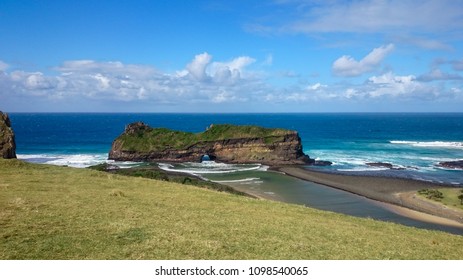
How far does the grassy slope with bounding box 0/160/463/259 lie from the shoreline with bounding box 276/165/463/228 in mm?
27128

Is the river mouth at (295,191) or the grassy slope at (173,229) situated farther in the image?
the river mouth at (295,191)

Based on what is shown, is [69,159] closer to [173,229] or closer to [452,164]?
[173,229]

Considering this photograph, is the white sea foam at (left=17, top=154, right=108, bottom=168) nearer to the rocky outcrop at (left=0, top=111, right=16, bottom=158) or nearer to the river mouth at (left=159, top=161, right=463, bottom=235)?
the river mouth at (left=159, top=161, right=463, bottom=235)

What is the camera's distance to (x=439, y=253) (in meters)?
17.7

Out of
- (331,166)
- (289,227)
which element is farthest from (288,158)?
(289,227)

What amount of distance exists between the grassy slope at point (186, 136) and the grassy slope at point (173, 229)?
249 feet

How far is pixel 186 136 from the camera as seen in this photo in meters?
109

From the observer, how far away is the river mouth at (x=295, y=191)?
46531mm

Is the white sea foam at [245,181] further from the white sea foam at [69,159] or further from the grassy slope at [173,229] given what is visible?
the grassy slope at [173,229]

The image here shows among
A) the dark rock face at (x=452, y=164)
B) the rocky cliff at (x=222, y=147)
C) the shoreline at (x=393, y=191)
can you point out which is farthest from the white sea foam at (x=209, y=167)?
the dark rock face at (x=452, y=164)

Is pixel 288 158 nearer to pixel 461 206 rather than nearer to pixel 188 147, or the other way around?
pixel 188 147

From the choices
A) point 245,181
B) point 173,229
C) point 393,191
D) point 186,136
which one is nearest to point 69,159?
point 186,136

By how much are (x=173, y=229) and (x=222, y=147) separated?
8732cm

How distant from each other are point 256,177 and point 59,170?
4885 centimetres
